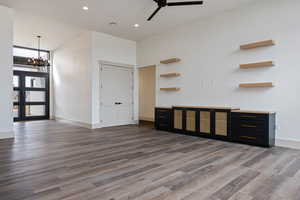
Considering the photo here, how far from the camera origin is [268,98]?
13.0 ft

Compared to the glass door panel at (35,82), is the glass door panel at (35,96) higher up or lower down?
lower down

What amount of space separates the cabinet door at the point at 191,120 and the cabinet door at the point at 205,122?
22 centimetres

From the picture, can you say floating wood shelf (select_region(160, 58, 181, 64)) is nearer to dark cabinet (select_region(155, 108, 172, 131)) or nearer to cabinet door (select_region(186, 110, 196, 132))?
dark cabinet (select_region(155, 108, 172, 131))

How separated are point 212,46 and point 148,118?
180 inches

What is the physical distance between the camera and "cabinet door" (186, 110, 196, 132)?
4907mm

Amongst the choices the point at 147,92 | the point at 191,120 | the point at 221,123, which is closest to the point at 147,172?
the point at 221,123

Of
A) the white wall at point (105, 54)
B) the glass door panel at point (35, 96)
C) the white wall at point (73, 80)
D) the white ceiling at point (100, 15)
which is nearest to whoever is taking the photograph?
the white ceiling at point (100, 15)

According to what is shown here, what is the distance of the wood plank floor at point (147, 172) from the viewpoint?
6.23ft

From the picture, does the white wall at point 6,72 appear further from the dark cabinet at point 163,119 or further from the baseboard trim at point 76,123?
the dark cabinet at point 163,119

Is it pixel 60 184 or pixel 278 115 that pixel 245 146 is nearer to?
pixel 278 115

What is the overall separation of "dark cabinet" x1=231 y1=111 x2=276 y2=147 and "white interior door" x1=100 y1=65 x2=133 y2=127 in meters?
4.11

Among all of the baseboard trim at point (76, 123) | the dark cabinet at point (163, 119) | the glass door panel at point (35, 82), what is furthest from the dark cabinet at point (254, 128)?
the glass door panel at point (35, 82)

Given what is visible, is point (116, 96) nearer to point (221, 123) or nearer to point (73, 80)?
point (73, 80)

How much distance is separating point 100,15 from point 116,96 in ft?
9.40
